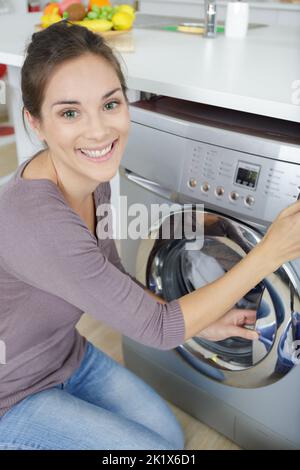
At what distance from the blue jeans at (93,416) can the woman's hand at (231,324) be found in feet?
0.78

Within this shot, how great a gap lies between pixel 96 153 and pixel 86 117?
7cm

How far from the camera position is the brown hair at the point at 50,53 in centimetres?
77

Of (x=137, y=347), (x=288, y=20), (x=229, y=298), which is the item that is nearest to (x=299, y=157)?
(x=229, y=298)

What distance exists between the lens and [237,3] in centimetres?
156

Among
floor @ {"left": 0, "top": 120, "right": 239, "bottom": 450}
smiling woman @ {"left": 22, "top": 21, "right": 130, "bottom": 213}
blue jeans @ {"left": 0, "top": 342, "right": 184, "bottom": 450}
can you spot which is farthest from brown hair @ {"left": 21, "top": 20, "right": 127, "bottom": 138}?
floor @ {"left": 0, "top": 120, "right": 239, "bottom": 450}

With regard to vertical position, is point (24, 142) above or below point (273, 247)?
below

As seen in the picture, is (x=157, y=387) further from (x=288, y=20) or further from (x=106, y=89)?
(x=288, y=20)

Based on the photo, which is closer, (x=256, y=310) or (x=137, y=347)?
(x=256, y=310)

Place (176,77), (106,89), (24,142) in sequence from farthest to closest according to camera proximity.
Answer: (24,142), (176,77), (106,89)

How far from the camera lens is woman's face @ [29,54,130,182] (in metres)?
0.76

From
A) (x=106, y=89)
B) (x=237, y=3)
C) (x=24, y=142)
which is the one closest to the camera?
(x=106, y=89)

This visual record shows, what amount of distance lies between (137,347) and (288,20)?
2441 millimetres

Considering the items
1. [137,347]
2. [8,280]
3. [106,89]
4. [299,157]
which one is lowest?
[137,347]

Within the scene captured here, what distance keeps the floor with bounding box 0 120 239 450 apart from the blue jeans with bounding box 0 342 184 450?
0.15 m
